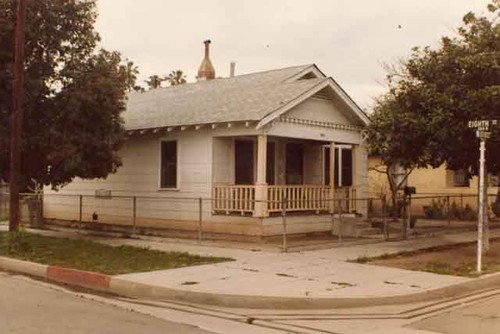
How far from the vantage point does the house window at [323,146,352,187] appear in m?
21.7

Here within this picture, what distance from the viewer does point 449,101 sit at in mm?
14055

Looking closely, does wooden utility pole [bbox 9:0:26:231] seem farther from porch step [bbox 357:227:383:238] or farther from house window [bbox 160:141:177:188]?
porch step [bbox 357:227:383:238]

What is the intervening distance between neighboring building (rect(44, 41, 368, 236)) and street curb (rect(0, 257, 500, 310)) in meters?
5.87

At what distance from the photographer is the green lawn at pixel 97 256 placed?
1281 centimetres

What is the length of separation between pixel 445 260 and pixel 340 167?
849 centimetres

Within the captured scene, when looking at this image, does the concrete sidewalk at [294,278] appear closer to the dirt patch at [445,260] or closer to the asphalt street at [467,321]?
the dirt patch at [445,260]

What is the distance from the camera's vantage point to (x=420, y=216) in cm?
2895

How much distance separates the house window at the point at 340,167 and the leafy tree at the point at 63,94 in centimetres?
708

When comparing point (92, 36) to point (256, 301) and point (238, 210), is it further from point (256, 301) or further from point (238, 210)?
point (256, 301)

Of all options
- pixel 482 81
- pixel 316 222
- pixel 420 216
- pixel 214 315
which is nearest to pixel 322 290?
pixel 214 315

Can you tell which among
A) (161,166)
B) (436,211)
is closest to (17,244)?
(161,166)

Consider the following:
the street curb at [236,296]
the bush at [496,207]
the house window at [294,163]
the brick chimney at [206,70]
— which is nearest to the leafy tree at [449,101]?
the street curb at [236,296]

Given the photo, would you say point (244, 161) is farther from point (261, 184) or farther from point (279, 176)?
point (261, 184)

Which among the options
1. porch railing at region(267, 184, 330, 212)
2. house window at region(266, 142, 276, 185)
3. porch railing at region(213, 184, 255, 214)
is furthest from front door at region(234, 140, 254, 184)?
porch railing at region(267, 184, 330, 212)
